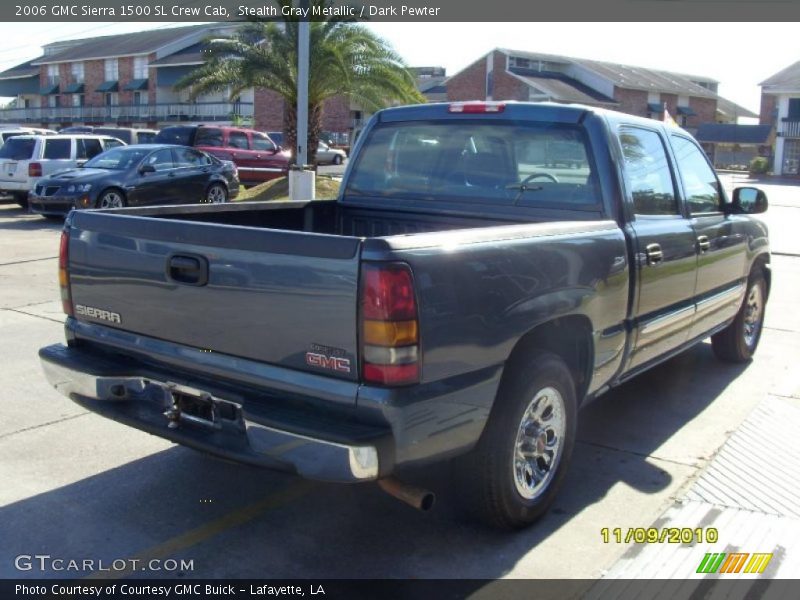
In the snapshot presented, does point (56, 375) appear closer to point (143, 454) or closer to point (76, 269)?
point (76, 269)

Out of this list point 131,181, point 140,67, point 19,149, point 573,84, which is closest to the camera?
point 131,181

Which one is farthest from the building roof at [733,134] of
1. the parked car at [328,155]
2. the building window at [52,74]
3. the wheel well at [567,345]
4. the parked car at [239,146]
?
the wheel well at [567,345]

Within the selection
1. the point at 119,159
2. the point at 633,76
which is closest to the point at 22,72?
the point at 633,76

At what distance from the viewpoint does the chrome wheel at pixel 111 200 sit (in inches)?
610

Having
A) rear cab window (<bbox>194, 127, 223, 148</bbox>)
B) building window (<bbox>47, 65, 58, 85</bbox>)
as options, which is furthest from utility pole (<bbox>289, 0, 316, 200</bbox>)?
building window (<bbox>47, 65, 58, 85</bbox>)

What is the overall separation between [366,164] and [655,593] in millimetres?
3193

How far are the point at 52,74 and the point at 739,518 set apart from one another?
66.4m

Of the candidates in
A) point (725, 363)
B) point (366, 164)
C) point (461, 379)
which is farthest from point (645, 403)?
point (461, 379)

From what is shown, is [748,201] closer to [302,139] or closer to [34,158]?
[302,139]

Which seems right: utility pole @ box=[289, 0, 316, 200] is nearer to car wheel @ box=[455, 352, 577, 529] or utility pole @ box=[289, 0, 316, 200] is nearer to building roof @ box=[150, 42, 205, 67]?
car wheel @ box=[455, 352, 577, 529]

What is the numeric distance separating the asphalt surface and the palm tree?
1650 centimetres

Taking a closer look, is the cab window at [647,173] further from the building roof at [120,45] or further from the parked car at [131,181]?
the building roof at [120,45]

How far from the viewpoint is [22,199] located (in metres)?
18.5

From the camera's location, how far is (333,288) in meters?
3.16
